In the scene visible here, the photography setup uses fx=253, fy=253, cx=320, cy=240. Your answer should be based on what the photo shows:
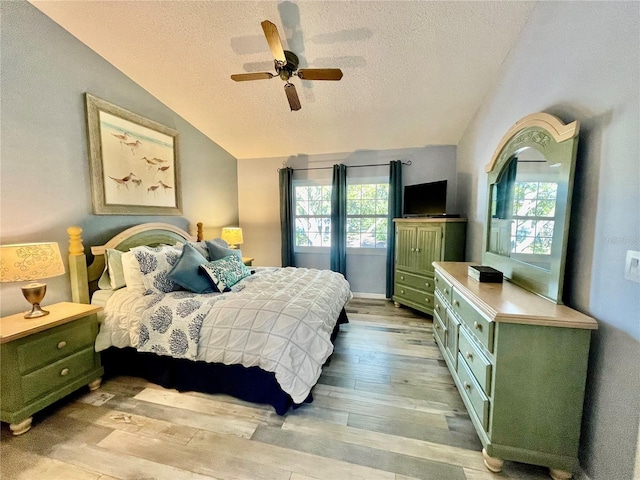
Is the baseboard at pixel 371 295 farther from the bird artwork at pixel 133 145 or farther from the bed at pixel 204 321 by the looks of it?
the bird artwork at pixel 133 145

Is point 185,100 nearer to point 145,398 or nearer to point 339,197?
point 339,197

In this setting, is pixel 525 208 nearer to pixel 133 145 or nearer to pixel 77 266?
pixel 77 266

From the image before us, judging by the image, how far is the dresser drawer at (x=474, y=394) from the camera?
1.37 meters

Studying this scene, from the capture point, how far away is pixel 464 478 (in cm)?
130

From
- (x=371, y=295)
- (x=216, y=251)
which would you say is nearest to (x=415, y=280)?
(x=371, y=295)

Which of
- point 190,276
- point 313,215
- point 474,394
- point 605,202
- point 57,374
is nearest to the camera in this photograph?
point 605,202

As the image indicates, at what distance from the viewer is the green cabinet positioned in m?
3.17

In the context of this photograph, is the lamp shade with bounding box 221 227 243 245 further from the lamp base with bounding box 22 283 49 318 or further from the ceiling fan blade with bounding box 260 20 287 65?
the ceiling fan blade with bounding box 260 20 287 65

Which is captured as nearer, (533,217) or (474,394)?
(474,394)

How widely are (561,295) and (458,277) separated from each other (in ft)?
2.14

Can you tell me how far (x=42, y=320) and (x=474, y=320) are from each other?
9.35ft

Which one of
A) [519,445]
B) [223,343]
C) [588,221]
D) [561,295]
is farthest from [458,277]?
[223,343]

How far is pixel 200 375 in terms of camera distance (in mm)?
1952

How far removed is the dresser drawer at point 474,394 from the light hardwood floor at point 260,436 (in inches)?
8.0
